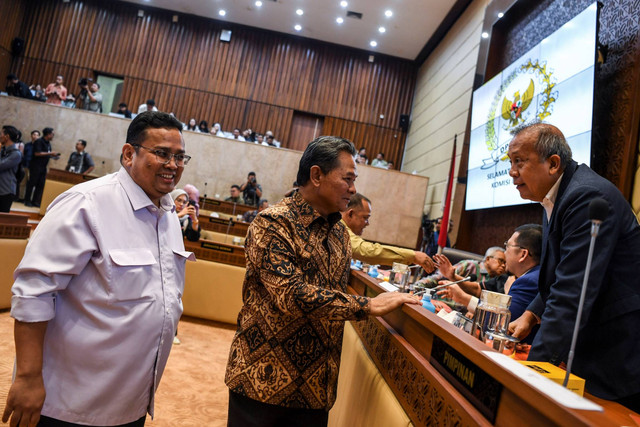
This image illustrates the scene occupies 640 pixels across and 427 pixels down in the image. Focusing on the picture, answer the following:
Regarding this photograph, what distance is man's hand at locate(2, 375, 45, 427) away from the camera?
0.98m

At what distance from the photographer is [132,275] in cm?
113

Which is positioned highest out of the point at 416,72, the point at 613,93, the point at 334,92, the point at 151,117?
the point at 416,72

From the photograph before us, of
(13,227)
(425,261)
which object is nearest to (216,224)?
(13,227)

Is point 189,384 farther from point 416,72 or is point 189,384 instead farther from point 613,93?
point 416,72

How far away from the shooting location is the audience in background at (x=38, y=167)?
8.08 meters

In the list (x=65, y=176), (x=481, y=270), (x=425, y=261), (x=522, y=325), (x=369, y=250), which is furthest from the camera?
(x=65, y=176)

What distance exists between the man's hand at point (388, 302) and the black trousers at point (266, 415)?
13.6 inches

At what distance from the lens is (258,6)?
1058 centimetres

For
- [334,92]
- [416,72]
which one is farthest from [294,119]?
[416,72]

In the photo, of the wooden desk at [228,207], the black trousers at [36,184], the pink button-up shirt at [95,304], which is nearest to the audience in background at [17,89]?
the black trousers at [36,184]

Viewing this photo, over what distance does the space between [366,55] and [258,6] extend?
3.14 metres

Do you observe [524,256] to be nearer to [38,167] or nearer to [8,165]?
[8,165]

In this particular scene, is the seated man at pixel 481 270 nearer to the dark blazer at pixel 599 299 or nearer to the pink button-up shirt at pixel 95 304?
the dark blazer at pixel 599 299

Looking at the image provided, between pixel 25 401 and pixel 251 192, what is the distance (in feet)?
26.3
